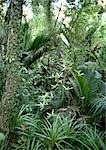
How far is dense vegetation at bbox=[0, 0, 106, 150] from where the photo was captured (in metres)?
3.25

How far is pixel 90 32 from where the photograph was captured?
569cm

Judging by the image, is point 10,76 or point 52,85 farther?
point 52,85

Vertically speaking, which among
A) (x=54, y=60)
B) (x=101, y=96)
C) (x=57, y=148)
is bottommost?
(x=57, y=148)

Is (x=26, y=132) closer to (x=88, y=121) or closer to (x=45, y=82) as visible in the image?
(x=88, y=121)

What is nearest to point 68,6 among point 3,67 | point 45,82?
point 45,82

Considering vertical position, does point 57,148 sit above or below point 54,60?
below

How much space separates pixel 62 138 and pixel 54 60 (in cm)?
158

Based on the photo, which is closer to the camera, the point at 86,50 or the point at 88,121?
the point at 88,121

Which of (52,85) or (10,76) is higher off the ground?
(10,76)

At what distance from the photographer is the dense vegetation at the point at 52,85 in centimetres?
325

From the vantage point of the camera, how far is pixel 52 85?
12.6 feet

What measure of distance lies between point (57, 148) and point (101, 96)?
97 cm

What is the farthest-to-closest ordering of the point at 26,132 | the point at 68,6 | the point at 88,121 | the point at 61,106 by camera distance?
the point at 68,6, the point at 61,106, the point at 88,121, the point at 26,132

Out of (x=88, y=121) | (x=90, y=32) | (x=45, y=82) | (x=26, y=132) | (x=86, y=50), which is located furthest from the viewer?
(x=90, y=32)
